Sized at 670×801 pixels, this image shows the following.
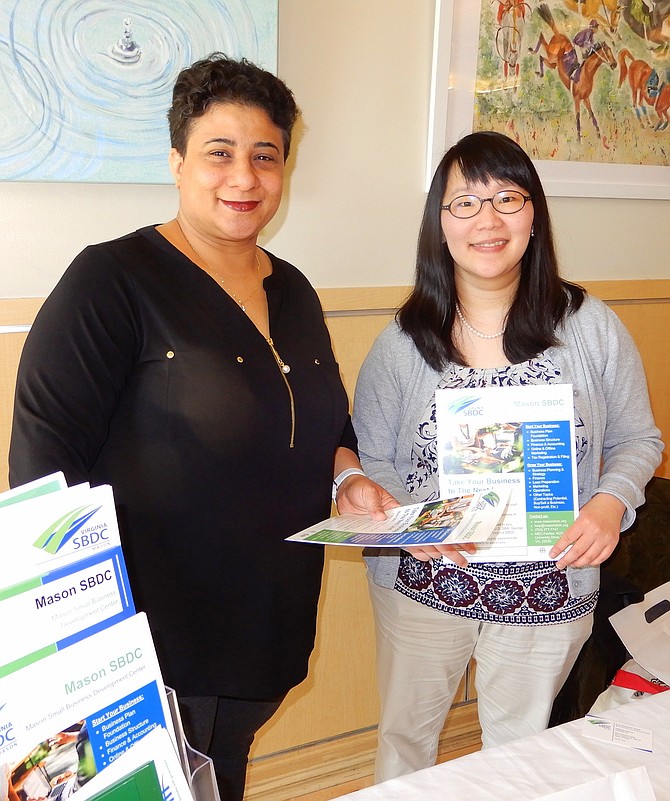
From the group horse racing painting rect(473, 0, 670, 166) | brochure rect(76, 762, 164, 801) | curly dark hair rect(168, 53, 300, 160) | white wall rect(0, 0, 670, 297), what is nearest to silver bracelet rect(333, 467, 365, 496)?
curly dark hair rect(168, 53, 300, 160)

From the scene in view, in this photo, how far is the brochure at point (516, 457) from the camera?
4.85 ft

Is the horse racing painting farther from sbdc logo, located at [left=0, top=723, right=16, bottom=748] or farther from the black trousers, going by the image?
sbdc logo, located at [left=0, top=723, right=16, bottom=748]

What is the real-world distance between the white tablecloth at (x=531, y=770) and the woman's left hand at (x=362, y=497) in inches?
19.0

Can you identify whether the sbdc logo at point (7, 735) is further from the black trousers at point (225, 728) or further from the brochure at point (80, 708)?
the black trousers at point (225, 728)

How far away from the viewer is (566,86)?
2412 mm

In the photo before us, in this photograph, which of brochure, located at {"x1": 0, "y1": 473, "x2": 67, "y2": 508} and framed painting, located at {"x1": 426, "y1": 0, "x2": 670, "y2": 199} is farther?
framed painting, located at {"x1": 426, "y1": 0, "x2": 670, "y2": 199}

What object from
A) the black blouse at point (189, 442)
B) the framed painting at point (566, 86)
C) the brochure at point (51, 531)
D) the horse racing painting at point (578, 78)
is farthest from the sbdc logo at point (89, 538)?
the horse racing painting at point (578, 78)

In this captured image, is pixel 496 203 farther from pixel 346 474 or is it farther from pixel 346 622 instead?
pixel 346 622

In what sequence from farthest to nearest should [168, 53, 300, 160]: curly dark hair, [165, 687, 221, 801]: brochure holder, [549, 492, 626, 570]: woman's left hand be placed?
[549, 492, 626, 570]: woman's left hand < [168, 53, 300, 160]: curly dark hair < [165, 687, 221, 801]: brochure holder

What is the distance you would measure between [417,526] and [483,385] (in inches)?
16.9

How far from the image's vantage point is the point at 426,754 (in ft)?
5.74

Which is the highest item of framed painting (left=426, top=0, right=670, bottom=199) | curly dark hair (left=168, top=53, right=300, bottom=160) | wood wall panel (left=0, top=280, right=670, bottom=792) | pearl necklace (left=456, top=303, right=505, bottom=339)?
framed painting (left=426, top=0, right=670, bottom=199)

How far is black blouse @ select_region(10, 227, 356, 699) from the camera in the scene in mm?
1154

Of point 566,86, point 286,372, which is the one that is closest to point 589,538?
point 286,372
